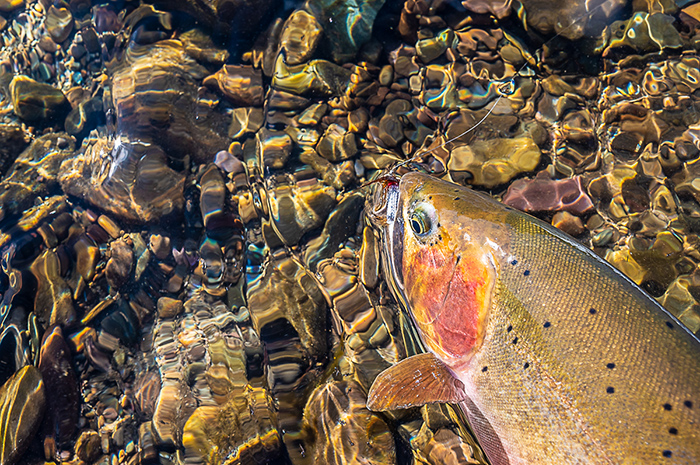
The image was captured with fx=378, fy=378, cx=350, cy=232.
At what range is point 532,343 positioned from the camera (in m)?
2.29

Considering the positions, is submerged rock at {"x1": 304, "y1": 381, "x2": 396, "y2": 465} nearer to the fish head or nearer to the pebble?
the fish head

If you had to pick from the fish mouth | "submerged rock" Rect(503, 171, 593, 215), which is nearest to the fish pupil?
the fish mouth

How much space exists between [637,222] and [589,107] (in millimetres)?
1271

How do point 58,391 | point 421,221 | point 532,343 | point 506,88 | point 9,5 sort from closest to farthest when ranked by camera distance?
1. point 532,343
2. point 421,221
3. point 58,391
4. point 506,88
5. point 9,5

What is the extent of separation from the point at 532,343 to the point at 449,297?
0.62m

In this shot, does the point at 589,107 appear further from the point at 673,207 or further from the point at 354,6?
the point at 354,6

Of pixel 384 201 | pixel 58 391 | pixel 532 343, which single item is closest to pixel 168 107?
pixel 384 201

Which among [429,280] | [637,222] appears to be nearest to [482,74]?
[637,222]

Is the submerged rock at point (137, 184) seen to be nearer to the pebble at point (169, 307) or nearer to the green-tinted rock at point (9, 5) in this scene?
the pebble at point (169, 307)

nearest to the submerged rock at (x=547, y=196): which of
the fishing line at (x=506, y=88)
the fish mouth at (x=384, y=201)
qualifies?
the fishing line at (x=506, y=88)

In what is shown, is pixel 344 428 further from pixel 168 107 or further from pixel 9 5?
pixel 9 5

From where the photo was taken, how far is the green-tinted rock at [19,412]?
368cm

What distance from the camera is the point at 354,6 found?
4.18 meters

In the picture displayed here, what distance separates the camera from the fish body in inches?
76.7
